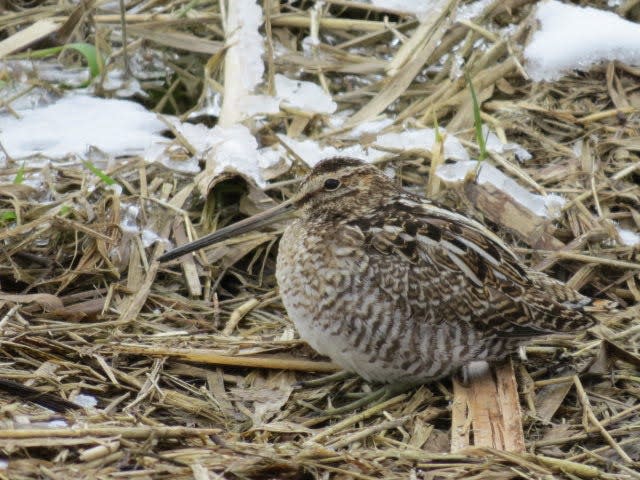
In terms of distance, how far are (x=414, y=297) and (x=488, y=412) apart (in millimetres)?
508

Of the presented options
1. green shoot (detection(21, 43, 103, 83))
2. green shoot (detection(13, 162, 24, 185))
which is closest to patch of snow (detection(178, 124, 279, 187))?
green shoot (detection(21, 43, 103, 83))

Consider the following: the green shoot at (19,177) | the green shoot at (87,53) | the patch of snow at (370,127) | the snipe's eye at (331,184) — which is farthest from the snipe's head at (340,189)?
the green shoot at (87,53)

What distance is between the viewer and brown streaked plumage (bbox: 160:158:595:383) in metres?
4.34

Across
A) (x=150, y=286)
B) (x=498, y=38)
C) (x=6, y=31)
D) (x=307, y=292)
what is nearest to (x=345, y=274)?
(x=307, y=292)

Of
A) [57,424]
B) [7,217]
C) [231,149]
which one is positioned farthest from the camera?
[231,149]

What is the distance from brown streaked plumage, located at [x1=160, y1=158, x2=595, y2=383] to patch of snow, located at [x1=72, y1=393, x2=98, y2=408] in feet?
2.76

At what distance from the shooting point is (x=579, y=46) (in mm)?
6172

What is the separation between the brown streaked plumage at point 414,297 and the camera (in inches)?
171

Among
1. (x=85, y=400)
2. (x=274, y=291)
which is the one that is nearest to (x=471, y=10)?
(x=274, y=291)

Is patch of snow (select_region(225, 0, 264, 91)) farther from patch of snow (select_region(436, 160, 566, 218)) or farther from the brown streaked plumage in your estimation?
the brown streaked plumage

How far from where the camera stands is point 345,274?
14.5 feet

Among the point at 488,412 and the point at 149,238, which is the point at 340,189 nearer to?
the point at 149,238

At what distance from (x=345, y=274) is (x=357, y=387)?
53 centimetres

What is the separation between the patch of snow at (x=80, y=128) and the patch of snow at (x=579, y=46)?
A: 2.06m
